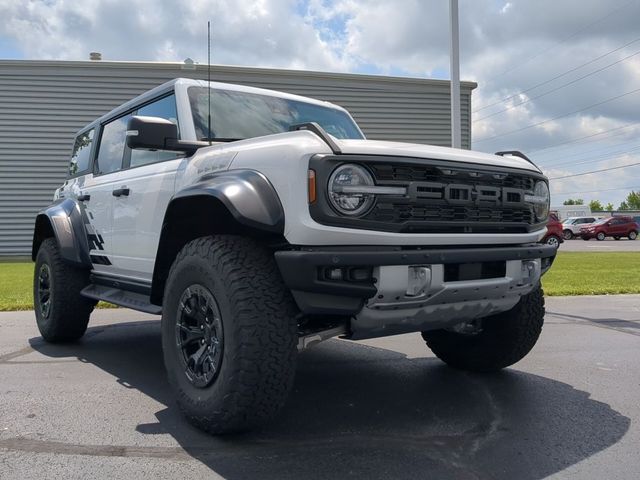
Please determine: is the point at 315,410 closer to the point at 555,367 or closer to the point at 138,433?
the point at 138,433

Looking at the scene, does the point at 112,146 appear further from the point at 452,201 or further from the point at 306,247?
the point at 452,201

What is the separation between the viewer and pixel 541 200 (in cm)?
344

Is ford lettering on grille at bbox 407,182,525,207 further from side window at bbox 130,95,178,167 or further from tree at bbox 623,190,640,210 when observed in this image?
tree at bbox 623,190,640,210

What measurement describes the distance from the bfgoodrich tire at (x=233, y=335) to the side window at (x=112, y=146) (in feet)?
6.74

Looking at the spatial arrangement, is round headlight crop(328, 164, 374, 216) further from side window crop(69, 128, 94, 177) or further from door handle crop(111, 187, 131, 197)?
side window crop(69, 128, 94, 177)

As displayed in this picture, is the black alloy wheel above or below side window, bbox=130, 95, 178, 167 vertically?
below

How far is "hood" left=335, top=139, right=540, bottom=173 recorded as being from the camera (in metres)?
2.69

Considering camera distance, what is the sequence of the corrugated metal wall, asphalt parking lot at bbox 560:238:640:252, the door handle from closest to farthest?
the door handle → the corrugated metal wall → asphalt parking lot at bbox 560:238:640:252

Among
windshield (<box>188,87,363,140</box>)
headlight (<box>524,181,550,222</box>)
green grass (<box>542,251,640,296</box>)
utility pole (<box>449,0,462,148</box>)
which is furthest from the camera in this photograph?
utility pole (<box>449,0,462,148</box>)

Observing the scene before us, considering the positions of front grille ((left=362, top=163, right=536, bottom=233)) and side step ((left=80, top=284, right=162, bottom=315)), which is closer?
front grille ((left=362, top=163, right=536, bottom=233))

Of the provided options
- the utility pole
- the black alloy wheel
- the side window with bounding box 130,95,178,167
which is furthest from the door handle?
the utility pole

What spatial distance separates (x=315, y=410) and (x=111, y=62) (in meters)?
16.5

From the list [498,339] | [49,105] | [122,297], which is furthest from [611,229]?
[122,297]

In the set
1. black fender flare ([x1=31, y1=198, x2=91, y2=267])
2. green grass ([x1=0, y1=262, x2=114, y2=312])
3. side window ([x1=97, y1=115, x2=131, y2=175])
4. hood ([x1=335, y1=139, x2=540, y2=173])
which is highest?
side window ([x1=97, y1=115, x2=131, y2=175])
